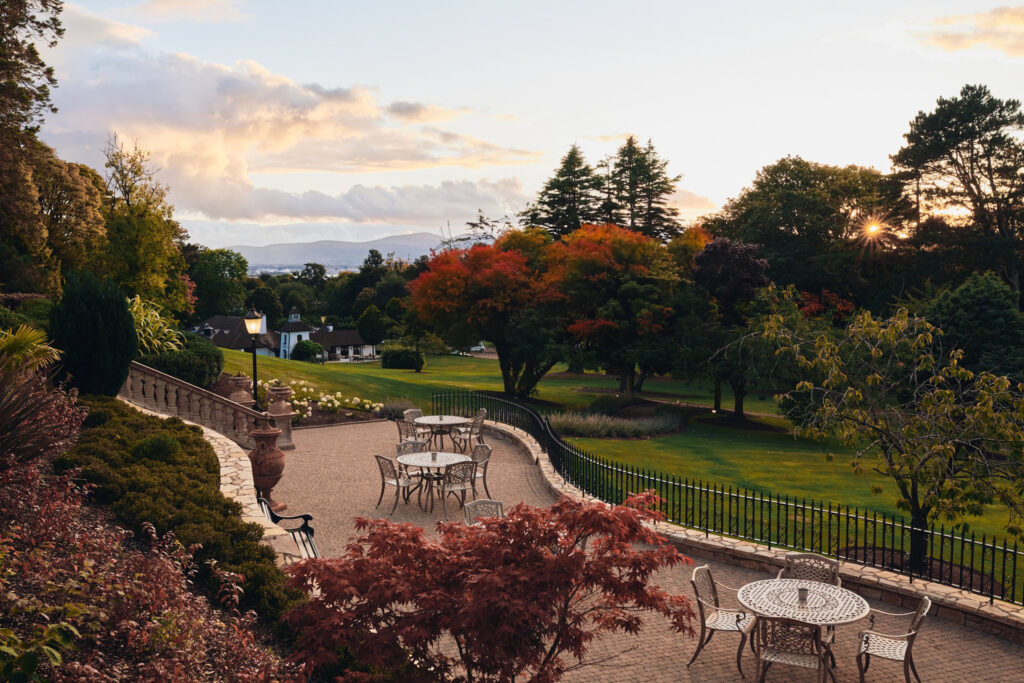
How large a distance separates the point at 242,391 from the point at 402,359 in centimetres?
4107

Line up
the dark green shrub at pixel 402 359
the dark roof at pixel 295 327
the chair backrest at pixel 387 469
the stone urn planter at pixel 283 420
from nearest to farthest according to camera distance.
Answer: the chair backrest at pixel 387 469 < the stone urn planter at pixel 283 420 < the dark green shrub at pixel 402 359 < the dark roof at pixel 295 327

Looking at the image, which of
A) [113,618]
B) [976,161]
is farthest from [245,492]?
[976,161]

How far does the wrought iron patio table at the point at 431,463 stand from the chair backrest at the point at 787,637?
7.29 metres

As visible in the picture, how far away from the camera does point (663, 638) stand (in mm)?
8289

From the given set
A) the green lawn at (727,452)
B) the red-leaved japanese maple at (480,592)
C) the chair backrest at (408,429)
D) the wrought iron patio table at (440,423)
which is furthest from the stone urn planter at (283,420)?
the red-leaved japanese maple at (480,592)

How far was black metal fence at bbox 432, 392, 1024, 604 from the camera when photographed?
9570mm

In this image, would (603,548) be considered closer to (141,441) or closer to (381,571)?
(381,571)

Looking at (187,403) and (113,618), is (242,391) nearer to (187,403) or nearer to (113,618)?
(187,403)

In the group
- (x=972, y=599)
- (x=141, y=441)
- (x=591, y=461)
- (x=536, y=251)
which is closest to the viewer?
(x=972, y=599)

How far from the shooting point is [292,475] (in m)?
16.4

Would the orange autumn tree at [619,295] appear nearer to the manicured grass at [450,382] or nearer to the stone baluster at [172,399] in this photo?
the manicured grass at [450,382]

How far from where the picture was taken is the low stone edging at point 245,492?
30.0 feet

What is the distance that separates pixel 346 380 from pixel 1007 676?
95.8 feet

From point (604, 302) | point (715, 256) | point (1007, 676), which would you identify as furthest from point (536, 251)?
point (1007, 676)
